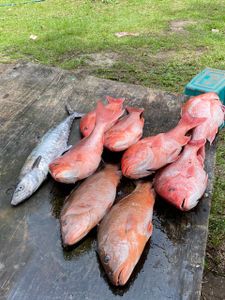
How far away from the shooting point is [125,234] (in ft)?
6.46

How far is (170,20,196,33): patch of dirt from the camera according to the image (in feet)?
24.3

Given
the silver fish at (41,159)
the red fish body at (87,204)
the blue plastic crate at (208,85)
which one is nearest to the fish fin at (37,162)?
the silver fish at (41,159)

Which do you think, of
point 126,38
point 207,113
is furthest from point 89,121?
point 126,38

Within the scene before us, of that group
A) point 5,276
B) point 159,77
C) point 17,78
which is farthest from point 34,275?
point 159,77

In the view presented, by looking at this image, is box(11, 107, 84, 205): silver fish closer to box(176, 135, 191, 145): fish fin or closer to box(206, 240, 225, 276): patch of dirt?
box(176, 135, 191, 145): fish fin

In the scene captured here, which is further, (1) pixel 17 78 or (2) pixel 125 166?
(1) pixel 17 78

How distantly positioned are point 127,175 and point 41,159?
59 centimetres

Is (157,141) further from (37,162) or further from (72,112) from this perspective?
(72,112)

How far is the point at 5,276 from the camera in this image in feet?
6.29

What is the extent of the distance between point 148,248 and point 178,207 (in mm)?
294

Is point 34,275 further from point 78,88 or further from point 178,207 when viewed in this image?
point 78,88

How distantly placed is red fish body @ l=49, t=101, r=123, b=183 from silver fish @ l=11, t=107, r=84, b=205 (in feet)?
0.39

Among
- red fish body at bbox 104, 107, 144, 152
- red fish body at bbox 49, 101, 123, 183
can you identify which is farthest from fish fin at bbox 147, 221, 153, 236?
red fish body at bbox 104, 107, 144, 152

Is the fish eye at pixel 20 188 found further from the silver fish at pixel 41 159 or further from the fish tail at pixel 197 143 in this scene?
the fish tail at pixel 197 143
